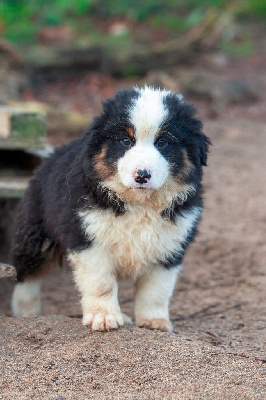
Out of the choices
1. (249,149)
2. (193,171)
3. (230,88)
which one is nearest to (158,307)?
(193,171)

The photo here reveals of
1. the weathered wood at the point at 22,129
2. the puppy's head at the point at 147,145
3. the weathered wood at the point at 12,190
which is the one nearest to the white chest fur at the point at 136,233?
the puppy's head at the point at 147,145

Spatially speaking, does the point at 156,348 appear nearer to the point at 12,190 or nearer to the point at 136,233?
the point at 136,233

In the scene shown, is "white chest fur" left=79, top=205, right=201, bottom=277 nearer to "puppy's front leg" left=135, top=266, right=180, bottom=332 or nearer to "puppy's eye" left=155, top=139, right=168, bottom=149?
"puppy's front leg" left=135, top=266, right=180, bottom=332

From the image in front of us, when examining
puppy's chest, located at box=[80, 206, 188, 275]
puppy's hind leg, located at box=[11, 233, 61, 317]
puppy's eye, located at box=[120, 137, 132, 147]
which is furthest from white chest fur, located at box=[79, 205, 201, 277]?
puppy's hind leg, located at box=[11, 233, 61, 317]

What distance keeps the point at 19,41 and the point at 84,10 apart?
325cm

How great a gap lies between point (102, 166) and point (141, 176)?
0.42m

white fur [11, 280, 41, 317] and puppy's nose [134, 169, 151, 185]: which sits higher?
puppy's nose [134, 169, 151, 185]

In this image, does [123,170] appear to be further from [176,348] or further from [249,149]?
[249,149]

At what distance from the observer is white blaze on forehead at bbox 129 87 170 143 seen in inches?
156

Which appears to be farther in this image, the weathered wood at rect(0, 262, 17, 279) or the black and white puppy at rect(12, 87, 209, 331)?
the weathered wood at rect(0, 262, 17, 279)

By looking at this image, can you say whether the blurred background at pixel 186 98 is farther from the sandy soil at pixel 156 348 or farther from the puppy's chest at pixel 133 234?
the puppy's chest at pixel 133 234

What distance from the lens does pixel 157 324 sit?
14.7 feet

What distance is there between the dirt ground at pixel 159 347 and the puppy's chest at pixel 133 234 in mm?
496

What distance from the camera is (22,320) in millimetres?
4320
